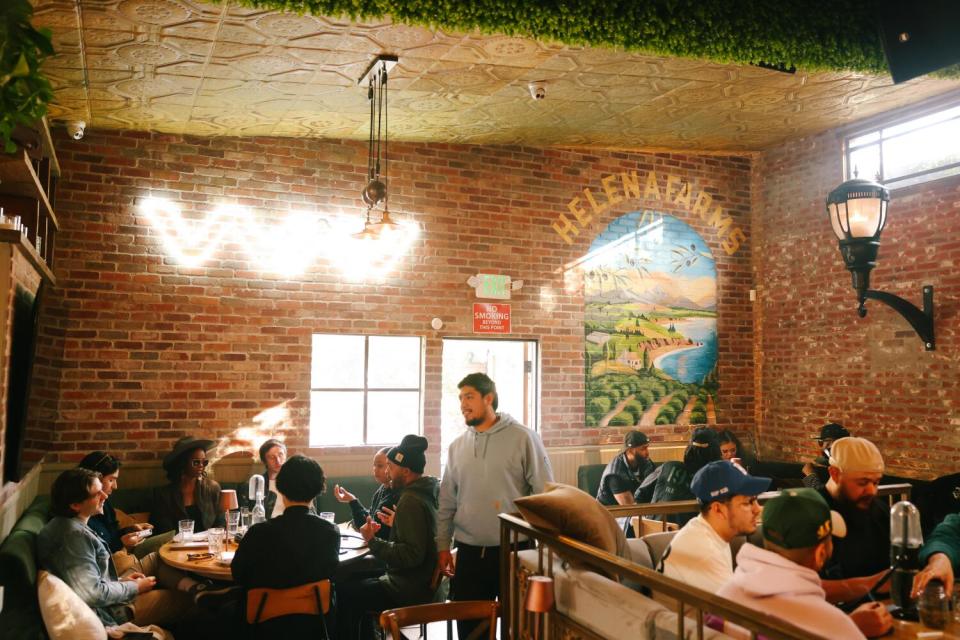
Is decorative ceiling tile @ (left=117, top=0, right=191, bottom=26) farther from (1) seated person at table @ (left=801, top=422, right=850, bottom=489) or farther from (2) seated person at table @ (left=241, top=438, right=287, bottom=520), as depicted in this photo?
(1) seated person at table @ (left=801, top=422, right=850, bottom=489)

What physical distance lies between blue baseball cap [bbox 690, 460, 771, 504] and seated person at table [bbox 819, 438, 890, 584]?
2.74ft

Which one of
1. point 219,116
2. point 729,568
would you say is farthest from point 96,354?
point 729,568

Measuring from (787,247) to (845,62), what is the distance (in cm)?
414

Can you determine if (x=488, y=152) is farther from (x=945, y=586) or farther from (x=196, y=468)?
(x=945, y=586)

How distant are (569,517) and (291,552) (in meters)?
1.24

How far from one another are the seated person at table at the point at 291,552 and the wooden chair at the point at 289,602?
0.08 feet

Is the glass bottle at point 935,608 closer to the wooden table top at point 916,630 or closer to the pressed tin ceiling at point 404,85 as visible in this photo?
the wooden table top at point 916,630

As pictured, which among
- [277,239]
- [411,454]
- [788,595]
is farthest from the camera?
[277,239]

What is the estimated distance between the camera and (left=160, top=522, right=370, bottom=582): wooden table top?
4.09 m

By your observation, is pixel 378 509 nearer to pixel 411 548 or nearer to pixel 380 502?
pixel 380 502

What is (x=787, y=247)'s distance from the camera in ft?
25.6

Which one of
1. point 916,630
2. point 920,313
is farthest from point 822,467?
point 916,630

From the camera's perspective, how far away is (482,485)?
431cm

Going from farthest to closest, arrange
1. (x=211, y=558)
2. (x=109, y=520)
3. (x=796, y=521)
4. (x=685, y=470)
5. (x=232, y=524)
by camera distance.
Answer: (x=685, y=470), (x=109, y=520), (x=232, y=524), (x=211, y=558), (x=796, y=521)
